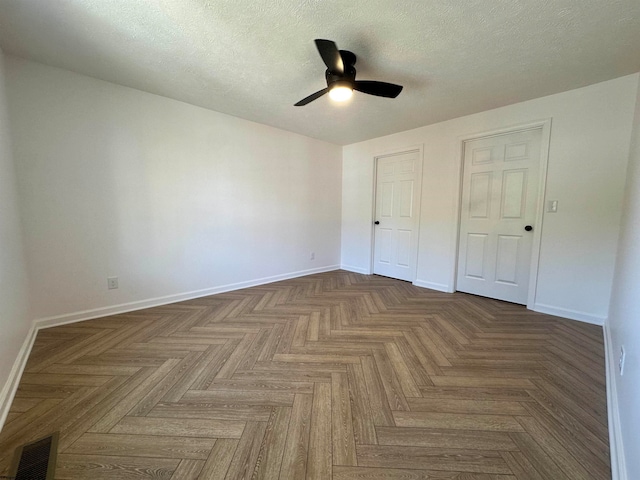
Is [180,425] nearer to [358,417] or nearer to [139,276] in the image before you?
[358,417]

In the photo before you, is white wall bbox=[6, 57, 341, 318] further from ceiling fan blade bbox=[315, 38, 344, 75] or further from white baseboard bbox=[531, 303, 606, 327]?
white baseboard bbox=[531, 303, 606, 327]

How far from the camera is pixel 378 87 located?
207 centimetres

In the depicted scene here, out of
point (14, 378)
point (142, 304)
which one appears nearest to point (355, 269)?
point (142, 304)

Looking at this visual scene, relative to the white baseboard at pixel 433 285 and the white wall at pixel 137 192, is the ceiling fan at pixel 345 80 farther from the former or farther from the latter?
the white baseboard at pixel 433 285

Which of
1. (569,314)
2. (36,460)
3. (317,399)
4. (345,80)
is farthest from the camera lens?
(569,314)

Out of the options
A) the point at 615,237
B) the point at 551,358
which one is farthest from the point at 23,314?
the point at 615,237

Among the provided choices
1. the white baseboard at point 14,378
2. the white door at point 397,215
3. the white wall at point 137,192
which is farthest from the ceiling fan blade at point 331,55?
the white baseboard at point 14,378

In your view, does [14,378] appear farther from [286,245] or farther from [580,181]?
[580,181]

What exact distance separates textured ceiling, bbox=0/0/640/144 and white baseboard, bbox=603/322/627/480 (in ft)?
7.22

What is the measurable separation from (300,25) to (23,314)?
2.98 metres

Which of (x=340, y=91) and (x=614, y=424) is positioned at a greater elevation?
(x=340, y=91)

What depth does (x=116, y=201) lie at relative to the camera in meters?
2.56

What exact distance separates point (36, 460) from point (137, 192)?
227 cm

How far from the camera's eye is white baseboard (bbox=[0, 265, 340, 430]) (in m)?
1.41
